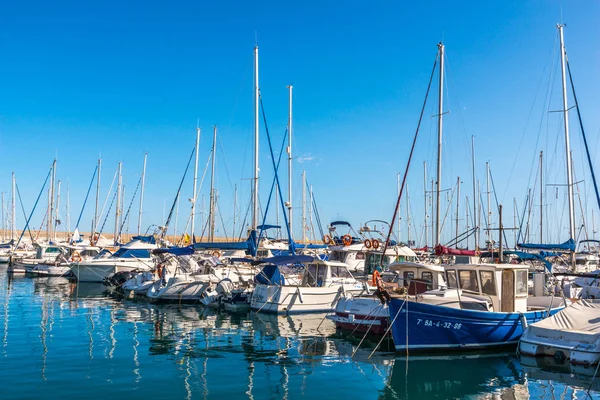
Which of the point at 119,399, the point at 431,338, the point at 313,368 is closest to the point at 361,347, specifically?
the point at 431,338

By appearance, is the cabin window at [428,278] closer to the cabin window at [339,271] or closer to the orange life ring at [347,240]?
the cabin window at [339,271]

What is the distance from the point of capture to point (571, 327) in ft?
55.5

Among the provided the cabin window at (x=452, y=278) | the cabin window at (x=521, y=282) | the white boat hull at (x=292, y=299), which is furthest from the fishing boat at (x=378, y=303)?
the white boat hull at (x=292, y=299)

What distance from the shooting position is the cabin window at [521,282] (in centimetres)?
1939

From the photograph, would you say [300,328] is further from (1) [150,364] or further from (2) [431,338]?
(1) [150,364]

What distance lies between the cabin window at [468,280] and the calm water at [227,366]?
9.11ft

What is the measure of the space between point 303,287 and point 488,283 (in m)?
10.2

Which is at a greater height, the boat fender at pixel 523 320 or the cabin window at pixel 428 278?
the cabin window at pixel 428 278

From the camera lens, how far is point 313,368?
15.3 meters

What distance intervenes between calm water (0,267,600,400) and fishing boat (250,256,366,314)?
7.59 ft

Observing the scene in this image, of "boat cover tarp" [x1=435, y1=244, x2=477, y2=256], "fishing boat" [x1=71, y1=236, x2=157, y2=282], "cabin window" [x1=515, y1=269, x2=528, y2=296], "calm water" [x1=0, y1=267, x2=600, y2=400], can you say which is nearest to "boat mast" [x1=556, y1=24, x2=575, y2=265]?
"boat cover tarp" [x1=435, y1=244, x2=477, y2=256]

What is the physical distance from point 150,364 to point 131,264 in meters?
29.4

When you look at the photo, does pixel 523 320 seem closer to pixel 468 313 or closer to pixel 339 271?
pixel 468 313

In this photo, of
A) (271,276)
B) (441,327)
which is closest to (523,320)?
(441,327)
